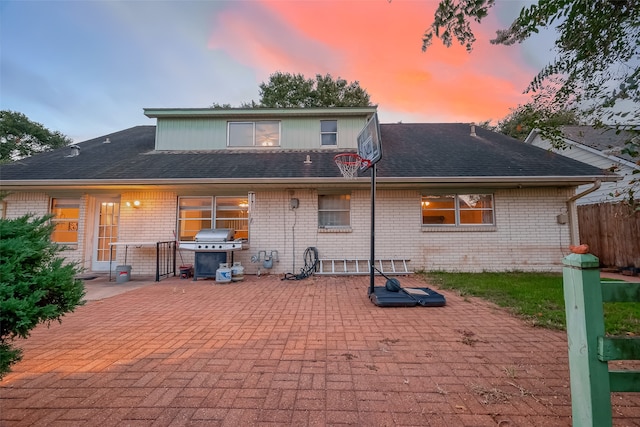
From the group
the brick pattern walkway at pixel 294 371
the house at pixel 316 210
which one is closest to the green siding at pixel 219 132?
the house at pixel 316 210

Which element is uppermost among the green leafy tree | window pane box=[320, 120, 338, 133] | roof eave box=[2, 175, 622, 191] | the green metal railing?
window pane box=[320, 120, 338, 133]

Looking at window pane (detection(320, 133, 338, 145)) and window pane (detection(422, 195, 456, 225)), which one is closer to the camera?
window pane (detection(422, 195, 456, 225))

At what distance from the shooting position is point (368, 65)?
10.1m

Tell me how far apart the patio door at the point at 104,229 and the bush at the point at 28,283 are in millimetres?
8108

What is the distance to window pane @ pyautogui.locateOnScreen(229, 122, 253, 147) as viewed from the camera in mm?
10609

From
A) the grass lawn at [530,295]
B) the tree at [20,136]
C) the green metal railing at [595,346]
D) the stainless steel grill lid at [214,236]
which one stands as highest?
the tree at [20,136]

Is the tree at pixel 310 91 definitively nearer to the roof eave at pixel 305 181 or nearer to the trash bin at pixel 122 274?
the roof eave at pixel 305 181

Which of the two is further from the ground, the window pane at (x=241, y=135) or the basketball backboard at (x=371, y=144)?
the window pane at (x=241, y=135)

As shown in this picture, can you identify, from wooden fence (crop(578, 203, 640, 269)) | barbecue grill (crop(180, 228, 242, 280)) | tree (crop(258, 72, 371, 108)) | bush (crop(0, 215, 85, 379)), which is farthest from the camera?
tree (crop(258, 72, 371, 108))

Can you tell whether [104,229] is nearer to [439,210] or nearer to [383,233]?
[383,233]

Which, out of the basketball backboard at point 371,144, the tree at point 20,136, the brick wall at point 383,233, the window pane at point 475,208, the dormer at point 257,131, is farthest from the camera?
the tree at point 20,136

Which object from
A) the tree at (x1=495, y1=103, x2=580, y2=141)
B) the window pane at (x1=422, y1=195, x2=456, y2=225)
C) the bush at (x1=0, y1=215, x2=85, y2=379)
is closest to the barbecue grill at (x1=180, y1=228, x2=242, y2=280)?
the bush at (x1=0, y1=215, x2=85, y2=379)

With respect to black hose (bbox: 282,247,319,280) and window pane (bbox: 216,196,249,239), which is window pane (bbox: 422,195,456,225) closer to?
black hose (bbox: 282,247,319,280)

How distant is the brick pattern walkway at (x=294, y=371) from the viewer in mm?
1914
